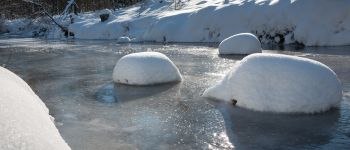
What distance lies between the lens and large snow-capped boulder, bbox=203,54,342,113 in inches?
375

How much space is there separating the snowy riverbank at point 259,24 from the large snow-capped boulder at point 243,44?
20.7 ft

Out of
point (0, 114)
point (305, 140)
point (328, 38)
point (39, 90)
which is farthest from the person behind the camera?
point (328, 38)

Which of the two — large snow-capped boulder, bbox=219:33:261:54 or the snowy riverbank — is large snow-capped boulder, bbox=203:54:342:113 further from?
the snowy riverbank

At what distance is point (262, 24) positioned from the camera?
29016 millimetres

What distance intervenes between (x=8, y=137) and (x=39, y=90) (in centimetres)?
905

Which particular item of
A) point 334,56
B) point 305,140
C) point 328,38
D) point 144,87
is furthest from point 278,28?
point 305,140

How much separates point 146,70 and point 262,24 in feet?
57.4

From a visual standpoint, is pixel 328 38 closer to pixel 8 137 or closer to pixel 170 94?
pixel 170 94

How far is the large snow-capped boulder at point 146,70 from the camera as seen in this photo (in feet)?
44.0

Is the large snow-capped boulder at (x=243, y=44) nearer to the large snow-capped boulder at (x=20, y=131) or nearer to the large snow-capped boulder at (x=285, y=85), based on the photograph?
the large snow-capped boulder at (x=285, y=85)

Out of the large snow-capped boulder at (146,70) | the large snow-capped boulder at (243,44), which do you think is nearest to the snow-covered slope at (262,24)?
the large snow-capped boulder at (243,44)

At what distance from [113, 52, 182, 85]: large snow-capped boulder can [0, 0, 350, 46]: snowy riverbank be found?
594 inches

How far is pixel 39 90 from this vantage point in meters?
13.1

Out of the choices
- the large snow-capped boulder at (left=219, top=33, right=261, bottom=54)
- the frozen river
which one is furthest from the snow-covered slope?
the frozen river
